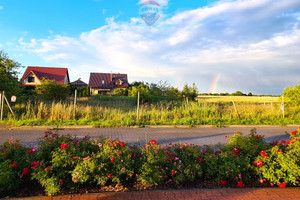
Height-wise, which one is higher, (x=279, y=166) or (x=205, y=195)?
(x=279, y=166)

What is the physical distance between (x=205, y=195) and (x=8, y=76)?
1603 centimetres

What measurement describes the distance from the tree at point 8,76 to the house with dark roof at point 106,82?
37013mm

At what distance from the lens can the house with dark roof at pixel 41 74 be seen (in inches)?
1769

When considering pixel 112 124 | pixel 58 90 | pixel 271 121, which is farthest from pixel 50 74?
pixel 271 121

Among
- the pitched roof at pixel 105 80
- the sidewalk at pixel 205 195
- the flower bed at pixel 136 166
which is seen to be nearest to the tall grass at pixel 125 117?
the flower bed at pixel 136 166

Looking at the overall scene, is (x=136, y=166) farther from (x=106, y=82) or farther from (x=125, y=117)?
(x=106, y=82)

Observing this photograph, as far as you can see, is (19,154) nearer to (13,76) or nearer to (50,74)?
(13,76)

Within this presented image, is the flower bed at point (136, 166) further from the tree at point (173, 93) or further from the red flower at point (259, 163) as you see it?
the tree at point (173, 93)

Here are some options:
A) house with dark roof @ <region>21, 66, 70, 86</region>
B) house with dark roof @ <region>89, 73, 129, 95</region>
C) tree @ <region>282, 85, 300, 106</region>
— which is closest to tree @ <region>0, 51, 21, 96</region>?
tree @ <region>282, 85, 300, 106</region>

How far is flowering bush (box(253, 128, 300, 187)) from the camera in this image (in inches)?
138

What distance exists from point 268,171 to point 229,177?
673 millimetres

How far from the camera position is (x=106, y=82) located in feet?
179

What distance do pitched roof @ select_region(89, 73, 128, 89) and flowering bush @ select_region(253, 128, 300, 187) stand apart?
51002mm

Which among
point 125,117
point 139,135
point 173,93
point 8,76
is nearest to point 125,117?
point 125,117
